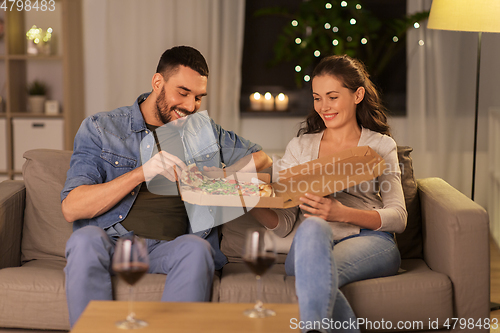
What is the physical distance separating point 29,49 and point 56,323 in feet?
8.88

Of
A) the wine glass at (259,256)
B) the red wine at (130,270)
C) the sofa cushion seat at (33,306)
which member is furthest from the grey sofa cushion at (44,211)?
the wine glass at (259,256)

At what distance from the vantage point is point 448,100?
375 cm

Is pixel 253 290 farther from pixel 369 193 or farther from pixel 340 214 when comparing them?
pixel 369 193

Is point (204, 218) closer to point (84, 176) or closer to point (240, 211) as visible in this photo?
point (240, 211)

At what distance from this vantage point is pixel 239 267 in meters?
1.80

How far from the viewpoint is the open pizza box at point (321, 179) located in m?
1.50

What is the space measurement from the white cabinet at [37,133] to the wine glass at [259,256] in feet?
9.42

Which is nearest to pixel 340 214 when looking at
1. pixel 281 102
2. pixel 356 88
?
pixel 356 88

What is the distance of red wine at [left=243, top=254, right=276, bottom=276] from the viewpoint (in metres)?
1.11

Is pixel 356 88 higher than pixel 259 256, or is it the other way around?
pixel 356 88

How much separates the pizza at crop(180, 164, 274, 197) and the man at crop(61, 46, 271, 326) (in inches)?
2.1

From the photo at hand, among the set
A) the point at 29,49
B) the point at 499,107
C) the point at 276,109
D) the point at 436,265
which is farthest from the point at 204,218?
the point at 499,107

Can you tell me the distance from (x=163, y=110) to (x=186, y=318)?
3.19 feet

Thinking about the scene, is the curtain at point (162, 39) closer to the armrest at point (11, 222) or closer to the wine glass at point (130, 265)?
the armrest at point (11, 222)
